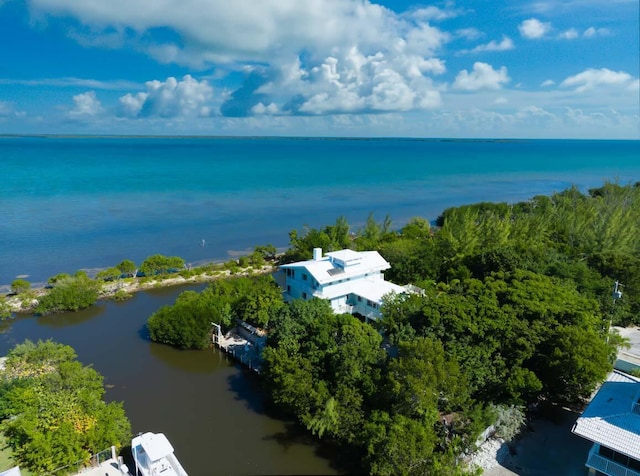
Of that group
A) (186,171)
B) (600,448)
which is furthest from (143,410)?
(186,171)

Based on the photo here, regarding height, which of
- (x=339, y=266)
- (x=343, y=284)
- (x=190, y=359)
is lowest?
(x=190, y=359)

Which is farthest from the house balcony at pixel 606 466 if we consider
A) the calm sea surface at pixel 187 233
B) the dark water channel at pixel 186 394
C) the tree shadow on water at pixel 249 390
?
the tree shadow on water at pixel 249 390

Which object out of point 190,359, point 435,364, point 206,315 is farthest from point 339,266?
point 190,359

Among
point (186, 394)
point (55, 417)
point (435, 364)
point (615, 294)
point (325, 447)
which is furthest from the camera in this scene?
point (615, 294)

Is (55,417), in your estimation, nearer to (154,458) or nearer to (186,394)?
(154,458)

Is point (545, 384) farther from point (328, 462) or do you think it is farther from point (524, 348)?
point (328, 462)

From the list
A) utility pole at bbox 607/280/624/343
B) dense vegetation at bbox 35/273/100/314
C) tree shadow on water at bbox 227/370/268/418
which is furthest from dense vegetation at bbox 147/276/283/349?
utility pole at bbox 607/280/624/343
